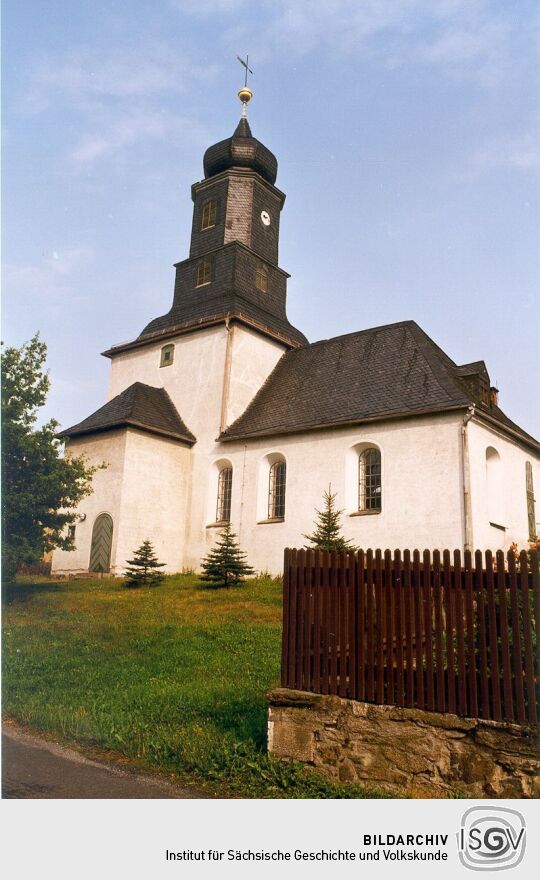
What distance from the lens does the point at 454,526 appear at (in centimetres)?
1700

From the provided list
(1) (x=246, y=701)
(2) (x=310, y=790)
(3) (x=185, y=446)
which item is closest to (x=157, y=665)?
(1) (x=246, y=701)

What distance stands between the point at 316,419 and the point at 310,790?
15.2 meters

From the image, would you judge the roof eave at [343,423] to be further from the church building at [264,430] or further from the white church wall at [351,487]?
the white church wall at [351,487]

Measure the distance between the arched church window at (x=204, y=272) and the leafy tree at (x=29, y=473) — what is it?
12346 millimetres

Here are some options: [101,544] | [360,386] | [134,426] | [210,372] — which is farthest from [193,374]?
[101,544]

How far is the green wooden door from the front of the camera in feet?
68.7

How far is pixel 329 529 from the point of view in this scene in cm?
1756

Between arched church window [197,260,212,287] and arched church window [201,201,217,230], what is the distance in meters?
1.72

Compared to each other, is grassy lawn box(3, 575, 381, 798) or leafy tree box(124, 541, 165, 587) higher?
leafy tree box(124, 541, 165, 587)

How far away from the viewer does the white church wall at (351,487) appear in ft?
57.2

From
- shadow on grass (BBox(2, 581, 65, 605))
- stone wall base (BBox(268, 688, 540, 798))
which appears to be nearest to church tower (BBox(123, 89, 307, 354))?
shadow on grass (BBox(2, 581, 65, 605))
